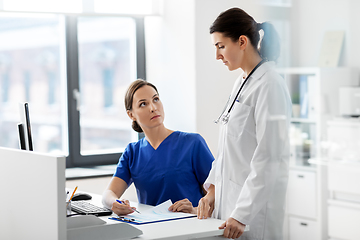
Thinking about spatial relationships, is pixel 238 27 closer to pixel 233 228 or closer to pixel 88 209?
pixel 233 228

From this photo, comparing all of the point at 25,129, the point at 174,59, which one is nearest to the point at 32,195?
the point at 25,129

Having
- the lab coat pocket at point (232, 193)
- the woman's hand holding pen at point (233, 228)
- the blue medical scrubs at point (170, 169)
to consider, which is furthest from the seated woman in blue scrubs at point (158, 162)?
the woman's hand holding pen at point (233, 228)

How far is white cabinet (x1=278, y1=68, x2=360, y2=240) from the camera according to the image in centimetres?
98

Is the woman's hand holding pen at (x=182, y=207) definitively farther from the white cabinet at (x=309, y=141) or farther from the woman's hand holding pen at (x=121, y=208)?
the white cabinet at (x=309, y=141)

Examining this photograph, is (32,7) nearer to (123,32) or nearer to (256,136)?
(123,32)

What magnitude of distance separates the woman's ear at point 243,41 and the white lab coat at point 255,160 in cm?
10

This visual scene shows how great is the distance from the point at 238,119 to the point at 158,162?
661 mm

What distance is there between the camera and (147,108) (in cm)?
210

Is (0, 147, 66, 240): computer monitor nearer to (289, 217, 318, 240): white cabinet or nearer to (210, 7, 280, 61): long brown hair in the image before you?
(289, 217, 318, 240): white cabinet

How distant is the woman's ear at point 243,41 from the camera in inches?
60.1

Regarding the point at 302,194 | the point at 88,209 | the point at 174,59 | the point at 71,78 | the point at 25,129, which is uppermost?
the point at 174,59

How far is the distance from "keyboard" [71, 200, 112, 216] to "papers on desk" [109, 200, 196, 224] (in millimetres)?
90

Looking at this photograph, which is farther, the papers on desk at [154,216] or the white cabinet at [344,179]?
the papers on desk at [154,216]

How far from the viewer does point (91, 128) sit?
326cm
